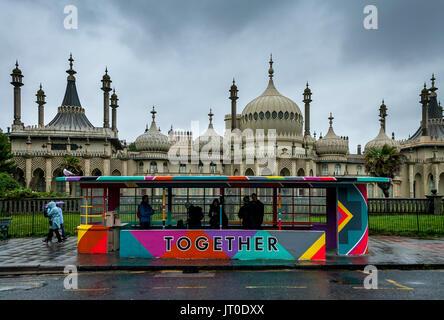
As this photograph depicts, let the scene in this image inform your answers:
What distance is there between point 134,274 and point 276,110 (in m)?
49.1

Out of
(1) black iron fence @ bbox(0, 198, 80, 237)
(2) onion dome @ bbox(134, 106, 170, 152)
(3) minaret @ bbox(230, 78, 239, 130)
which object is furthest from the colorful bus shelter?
(3) minaret @ bbox(230, 78, 239, 130)

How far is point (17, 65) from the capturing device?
5806 cm

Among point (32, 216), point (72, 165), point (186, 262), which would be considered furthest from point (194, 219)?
point (72, 165)

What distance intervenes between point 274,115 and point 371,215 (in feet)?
101

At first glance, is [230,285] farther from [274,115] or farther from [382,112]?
[382,112]

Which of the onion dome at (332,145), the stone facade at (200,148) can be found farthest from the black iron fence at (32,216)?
the onion dome at (332,145)

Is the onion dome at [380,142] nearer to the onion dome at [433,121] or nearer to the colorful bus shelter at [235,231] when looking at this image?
the onion dome at [433,121]

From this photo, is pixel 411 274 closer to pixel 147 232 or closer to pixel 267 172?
pixel 147 232

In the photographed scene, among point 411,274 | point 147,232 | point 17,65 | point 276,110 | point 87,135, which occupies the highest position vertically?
point 17,65

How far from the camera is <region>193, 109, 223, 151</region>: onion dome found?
193 ft

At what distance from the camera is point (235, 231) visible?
13430mm

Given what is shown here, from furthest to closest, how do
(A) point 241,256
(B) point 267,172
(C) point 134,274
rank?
(B) point 267,172 → (A) point 241,256 → (C) point 134,274

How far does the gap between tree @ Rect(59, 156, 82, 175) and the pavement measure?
33323 mm
